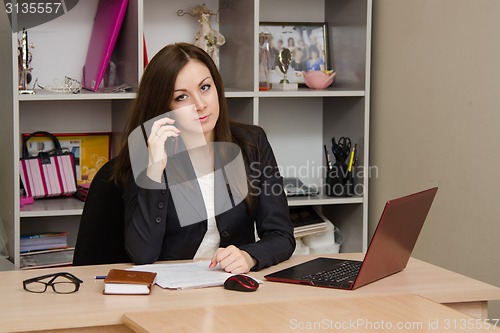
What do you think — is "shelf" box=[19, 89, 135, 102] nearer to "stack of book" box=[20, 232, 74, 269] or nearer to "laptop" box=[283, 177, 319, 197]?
"stack of book" box=[20, 232, 74, 269]

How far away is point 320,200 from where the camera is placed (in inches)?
132

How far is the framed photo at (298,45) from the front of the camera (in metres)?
3.52

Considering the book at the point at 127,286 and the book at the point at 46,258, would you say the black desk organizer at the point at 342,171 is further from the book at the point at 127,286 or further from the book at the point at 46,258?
the book at the point at 127,286

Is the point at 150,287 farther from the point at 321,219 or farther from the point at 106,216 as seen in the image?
the point at 321,219

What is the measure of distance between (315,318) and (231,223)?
791 millimetres

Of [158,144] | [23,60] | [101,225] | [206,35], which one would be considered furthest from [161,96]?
[206,35]

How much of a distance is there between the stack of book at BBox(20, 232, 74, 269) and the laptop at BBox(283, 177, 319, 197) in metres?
0.99

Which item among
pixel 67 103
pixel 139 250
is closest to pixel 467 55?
pixel 139 250

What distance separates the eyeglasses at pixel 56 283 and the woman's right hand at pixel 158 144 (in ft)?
1.47

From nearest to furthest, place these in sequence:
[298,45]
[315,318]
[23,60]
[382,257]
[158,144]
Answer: [315,318] < [382,257] < [158,144] < [23,60] < [298,45]

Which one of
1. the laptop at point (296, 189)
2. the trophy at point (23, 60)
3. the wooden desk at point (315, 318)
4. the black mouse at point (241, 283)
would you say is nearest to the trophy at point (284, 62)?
the laptop at point (296, 189)

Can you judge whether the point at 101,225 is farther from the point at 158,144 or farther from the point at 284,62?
the point at 284,62

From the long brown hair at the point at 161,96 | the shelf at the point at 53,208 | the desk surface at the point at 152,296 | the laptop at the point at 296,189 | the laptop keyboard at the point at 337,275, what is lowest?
the desk surface at the point at 152,296

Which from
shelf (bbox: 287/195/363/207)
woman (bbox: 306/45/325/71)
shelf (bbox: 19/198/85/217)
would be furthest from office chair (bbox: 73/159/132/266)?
woman (bbox: 306/45/325/71)
